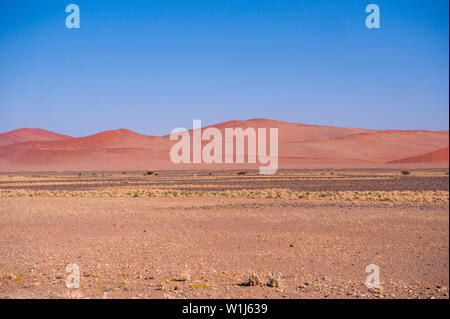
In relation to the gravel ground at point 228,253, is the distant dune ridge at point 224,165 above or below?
above

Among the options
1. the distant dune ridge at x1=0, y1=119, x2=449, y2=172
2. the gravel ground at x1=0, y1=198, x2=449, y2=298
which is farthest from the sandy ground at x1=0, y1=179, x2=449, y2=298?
the distant dune ridge at x1=0, y1=119, x2=449, y2=172

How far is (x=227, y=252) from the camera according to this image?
13102 mm

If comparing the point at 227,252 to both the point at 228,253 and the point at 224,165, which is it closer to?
the point at 228,253

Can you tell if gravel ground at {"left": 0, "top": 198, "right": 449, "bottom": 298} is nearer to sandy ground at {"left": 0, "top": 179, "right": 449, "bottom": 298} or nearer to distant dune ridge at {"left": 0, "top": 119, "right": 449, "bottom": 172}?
sandy ground at {"left": 0, "top": 179, "right": 449, "bottom": 298}

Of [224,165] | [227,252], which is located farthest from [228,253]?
[224,165]

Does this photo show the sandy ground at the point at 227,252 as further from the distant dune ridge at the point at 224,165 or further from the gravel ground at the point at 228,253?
the distant dune ridge at the point at 224,165

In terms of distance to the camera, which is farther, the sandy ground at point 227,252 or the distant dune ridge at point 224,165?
the distant dune ridge at point 224,165

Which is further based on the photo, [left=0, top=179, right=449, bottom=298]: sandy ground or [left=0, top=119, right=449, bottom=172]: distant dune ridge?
[left=0, top=119, right=449, bottom=172]: distant dune ridge

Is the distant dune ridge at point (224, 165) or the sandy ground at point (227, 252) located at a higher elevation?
the distant dune ridge at point (224, 165)

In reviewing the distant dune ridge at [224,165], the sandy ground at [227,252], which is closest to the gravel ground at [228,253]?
the sandy ground at [227,252]

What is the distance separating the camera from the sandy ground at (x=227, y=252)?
8.91 meters

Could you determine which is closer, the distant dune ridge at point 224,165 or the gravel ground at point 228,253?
the gravel ground at point 228,253

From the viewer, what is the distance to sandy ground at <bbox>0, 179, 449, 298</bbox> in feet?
29.2
